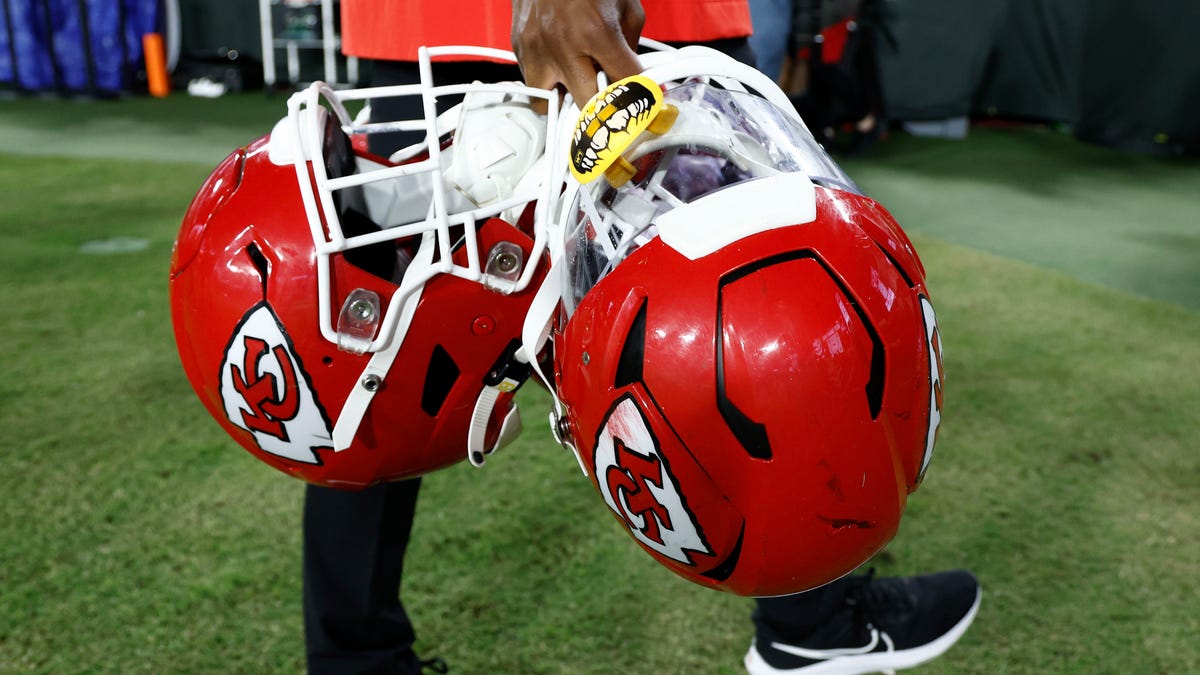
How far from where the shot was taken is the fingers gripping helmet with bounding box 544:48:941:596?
2.13 feet

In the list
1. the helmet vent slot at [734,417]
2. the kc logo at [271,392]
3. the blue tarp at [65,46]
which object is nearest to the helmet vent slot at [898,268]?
the helmet vent slot at [734,417]

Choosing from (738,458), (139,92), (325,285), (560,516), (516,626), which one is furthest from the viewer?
(139,92)

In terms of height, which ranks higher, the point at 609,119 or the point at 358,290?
the point at 609,119

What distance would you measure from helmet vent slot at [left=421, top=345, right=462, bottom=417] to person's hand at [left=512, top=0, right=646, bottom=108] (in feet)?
0.85

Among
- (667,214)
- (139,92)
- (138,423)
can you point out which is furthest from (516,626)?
Result: (139,92)

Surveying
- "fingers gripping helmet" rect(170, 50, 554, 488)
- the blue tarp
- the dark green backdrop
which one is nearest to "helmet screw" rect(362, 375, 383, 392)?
"fingers gripping helmet" rect(170, 50, 554, 488)

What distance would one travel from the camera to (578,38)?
75 cm

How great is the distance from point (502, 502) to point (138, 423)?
805mm

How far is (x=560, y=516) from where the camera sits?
5.49ft

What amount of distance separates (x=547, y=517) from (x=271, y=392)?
2.90ft

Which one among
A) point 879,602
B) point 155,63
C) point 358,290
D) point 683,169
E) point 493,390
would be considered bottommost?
point 155,63

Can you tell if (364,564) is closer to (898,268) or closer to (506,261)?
(506,261)

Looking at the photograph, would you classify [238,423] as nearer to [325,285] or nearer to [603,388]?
[325,285]

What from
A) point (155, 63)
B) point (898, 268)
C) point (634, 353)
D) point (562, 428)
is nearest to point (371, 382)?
point (562, 428)
